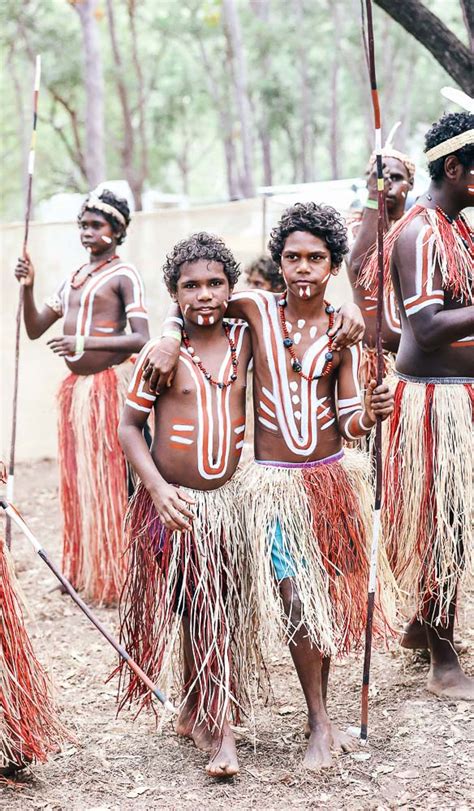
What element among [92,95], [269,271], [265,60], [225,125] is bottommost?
[269,271]

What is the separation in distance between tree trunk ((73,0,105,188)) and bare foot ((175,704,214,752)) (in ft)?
40.6

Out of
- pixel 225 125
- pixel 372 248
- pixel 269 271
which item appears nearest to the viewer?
pixel 372 248

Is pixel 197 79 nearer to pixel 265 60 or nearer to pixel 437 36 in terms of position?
pixel 265 60

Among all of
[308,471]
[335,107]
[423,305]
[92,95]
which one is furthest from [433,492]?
[335,107]

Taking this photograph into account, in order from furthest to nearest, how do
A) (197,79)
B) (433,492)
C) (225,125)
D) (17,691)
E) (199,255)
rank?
(197,79)
(225,125)
(433,492)
(199,255)
(17,691)

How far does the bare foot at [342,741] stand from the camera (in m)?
3.06

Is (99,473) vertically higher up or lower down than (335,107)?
lower down

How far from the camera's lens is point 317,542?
10.0ft

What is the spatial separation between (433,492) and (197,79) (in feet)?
80.6

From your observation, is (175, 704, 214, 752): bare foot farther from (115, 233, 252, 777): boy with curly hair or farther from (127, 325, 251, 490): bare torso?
(127, 325, 251, 490): bare torso

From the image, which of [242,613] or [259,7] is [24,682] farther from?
[259,7]

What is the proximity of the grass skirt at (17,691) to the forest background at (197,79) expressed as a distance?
34.4 feet

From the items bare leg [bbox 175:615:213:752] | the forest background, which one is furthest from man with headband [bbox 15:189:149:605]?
the forest background

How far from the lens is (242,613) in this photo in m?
3.10
